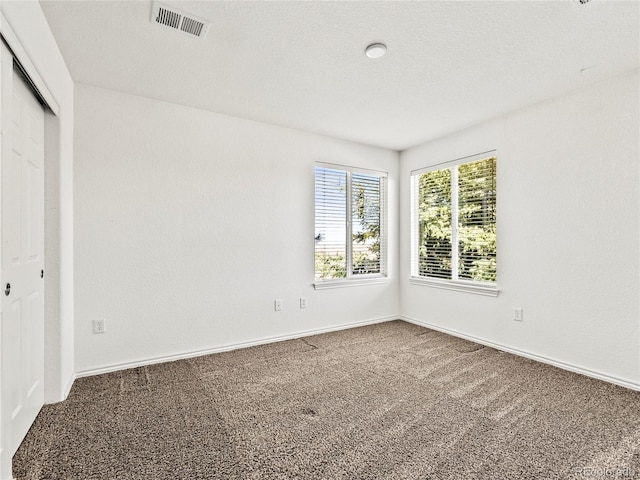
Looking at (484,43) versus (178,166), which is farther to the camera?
(178,166)

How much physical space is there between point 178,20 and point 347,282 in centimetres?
325

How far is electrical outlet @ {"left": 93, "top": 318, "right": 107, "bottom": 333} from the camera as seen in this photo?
2.86 meters

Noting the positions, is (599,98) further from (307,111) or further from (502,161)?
(307,111)

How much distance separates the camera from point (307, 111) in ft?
11.1

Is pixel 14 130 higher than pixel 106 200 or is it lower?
higher

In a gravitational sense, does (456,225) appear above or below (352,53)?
below

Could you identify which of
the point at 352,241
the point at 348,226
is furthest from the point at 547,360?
the point at 348,226

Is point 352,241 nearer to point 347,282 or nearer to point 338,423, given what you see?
point 347,282

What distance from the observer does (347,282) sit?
437 cm

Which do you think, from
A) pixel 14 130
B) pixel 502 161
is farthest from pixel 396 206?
pixel 14 130

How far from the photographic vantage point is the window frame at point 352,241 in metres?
4.23

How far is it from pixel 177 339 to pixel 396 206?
10.8 feet

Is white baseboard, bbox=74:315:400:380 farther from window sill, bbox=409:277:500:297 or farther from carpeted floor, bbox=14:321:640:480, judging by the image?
window sill, bbox=409:277:500:297

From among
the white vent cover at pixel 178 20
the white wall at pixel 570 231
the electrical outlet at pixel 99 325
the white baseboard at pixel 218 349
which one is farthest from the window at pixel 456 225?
the electrical outlet at pixel 99 325
